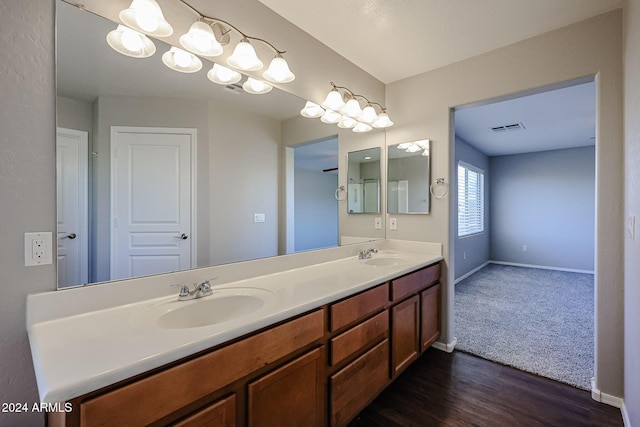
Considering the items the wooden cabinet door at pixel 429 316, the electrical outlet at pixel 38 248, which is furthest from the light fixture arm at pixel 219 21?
the wooden cabinet door at pixel 429 316

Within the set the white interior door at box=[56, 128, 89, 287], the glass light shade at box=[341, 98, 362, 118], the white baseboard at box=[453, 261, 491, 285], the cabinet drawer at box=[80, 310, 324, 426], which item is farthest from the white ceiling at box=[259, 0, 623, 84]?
the white baseboard at box=[453, 261, 491, 285]

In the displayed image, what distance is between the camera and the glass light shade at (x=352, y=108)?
7.34 feet

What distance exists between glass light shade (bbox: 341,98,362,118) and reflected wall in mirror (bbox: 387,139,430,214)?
0.57 m

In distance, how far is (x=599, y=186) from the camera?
1.75 metres

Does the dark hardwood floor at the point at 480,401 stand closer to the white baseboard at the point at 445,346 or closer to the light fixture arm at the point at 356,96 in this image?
the white baseboard at the point at 445,346

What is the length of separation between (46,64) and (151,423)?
126 cm

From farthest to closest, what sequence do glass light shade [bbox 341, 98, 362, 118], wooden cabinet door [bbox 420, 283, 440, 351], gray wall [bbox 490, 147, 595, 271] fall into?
gray wall [bbox 490, 147, 595, 271]
glass light shade [bbox 341, 98, 362, 118]
wooden cabinet door [bbox 420, 283, 440, 351]

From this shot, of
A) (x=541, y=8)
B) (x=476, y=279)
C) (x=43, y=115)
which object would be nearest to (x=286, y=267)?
(x=43, y=115)

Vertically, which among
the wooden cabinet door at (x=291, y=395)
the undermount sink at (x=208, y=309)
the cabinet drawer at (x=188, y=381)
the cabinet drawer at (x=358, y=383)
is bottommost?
the cabinet drawer at (x=358, y=383)

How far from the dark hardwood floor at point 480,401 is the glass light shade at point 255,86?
2020 millimetres

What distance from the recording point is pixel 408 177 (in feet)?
8.57

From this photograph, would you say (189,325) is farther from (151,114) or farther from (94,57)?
(94,57)

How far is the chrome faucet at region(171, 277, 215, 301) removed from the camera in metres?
1.25

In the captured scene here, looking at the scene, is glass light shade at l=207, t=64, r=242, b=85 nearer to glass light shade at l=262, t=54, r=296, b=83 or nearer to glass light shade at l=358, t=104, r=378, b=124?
glass light shade at l=262, t=54, r=296, b=83
